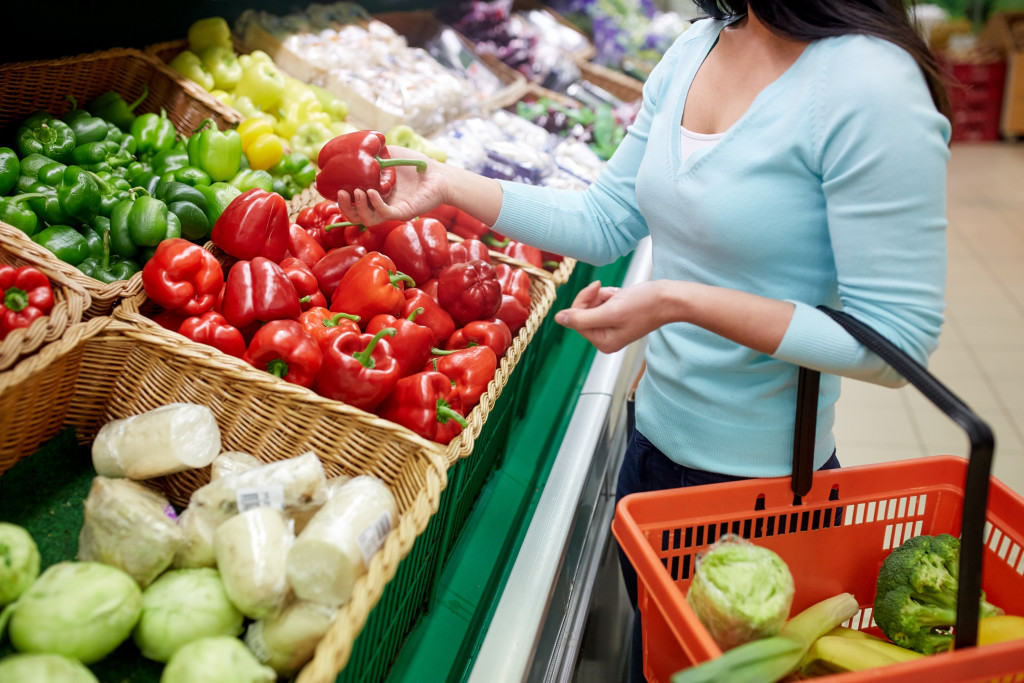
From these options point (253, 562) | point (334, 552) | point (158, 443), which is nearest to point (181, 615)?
point (253, 562)

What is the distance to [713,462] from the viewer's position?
149cm

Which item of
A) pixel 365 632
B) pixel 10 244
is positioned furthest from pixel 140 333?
pixel 365 632

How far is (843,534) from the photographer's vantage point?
142 cm

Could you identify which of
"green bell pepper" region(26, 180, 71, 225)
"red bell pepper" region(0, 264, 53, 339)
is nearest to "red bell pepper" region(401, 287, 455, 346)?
"red bell pepper" region(0, 264, 53, 339)

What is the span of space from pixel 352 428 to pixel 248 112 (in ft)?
6.04

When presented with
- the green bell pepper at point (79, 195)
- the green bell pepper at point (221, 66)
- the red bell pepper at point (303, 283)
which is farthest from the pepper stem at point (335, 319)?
the green bell pepper at point (221, 66)

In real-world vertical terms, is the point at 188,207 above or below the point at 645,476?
above

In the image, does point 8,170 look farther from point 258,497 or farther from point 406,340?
point 258,497

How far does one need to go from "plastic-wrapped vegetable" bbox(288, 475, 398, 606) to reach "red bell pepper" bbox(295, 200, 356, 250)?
0.97 m

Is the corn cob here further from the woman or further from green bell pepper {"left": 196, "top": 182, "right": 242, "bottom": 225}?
green bell pepper {"left": 196, "top": 182, "right": 242, "bottom": 225}

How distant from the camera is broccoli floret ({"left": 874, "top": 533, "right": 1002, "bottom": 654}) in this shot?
126 cm

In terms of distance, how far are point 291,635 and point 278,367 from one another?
548mm

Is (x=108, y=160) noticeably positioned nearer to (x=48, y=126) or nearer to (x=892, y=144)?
(x=48, y=126)

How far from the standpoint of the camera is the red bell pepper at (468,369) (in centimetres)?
169
